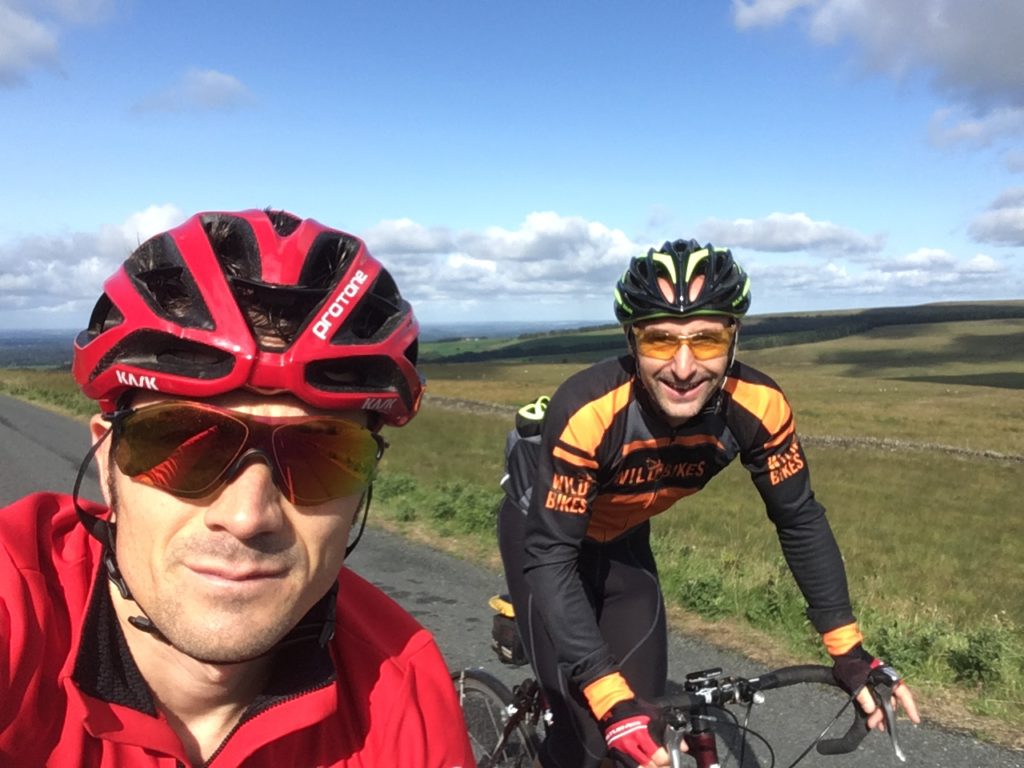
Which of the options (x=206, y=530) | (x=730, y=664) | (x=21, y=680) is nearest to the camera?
(x=21, y=680)

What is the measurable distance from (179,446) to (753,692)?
2092 mm

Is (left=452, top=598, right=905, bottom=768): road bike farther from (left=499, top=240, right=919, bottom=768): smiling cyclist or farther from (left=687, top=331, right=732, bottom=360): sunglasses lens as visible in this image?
(left=687, top=331, right=732, bottom=360): sunglasses lens

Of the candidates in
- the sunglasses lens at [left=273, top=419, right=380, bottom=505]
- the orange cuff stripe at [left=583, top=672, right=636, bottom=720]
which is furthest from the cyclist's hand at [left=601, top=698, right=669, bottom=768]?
the sunglasses lens at [left=273, top=419, right=380, bottom=505]

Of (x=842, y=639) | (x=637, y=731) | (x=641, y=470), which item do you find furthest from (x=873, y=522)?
(x=637, y=731)

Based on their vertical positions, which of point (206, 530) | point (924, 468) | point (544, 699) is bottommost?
point (924, 468)

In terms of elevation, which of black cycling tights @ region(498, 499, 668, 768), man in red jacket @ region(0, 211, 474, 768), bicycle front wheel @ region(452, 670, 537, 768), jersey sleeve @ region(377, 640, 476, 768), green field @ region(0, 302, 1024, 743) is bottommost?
green field @ region(0, 302, 1024, 743)

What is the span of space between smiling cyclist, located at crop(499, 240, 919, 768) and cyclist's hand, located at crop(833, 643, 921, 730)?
0.01 m

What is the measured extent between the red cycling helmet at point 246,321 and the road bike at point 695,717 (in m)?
1.50

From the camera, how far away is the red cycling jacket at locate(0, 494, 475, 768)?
1509mm

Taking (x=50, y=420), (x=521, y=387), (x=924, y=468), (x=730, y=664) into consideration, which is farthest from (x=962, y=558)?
(x=521, y=387)

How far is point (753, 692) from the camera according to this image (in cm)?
274

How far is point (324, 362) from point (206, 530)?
42 cm

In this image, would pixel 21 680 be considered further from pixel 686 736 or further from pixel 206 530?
pixel 686 736

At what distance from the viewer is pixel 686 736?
2.72 metres
